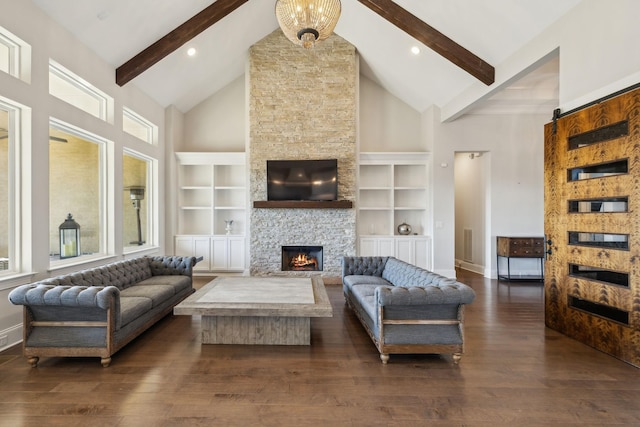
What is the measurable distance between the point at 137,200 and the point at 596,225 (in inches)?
266

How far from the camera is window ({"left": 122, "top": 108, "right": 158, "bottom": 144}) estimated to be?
5.69m

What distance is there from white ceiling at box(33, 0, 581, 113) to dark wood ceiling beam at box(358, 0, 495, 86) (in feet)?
0.28

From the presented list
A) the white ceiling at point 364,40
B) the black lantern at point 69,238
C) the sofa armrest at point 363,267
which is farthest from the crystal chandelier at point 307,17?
the black lantern at point 69,238

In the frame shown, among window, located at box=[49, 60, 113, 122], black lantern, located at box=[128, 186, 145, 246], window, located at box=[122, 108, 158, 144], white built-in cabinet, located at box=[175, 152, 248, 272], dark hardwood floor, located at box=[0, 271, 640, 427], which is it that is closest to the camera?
dark hardwood floor, located at box=[0, 271, 640, 427]

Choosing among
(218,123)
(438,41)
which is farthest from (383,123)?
(218,123)

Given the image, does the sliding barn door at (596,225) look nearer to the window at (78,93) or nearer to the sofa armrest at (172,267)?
the sofa armrest at (172,267)

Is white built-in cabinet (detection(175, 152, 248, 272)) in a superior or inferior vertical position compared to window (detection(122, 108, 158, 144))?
inferior

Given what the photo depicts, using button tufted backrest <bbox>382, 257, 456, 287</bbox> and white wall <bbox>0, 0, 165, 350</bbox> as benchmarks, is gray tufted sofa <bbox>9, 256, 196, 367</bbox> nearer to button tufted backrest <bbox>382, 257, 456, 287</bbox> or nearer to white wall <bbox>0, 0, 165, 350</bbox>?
white wall <bbox>0, 0, 165, 350</bbox>

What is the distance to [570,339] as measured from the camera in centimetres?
352

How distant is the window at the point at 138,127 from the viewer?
5.69 m

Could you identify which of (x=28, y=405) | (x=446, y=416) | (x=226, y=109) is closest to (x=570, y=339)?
(x=446, y=416)

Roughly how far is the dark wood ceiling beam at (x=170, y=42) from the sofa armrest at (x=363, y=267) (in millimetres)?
4288

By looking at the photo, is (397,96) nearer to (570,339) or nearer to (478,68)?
(478,68)

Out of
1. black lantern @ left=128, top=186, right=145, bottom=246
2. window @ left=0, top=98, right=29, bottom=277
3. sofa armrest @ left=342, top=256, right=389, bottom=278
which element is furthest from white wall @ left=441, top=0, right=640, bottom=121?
black lantern @ left=128, top=186, right=145, bottom=246
